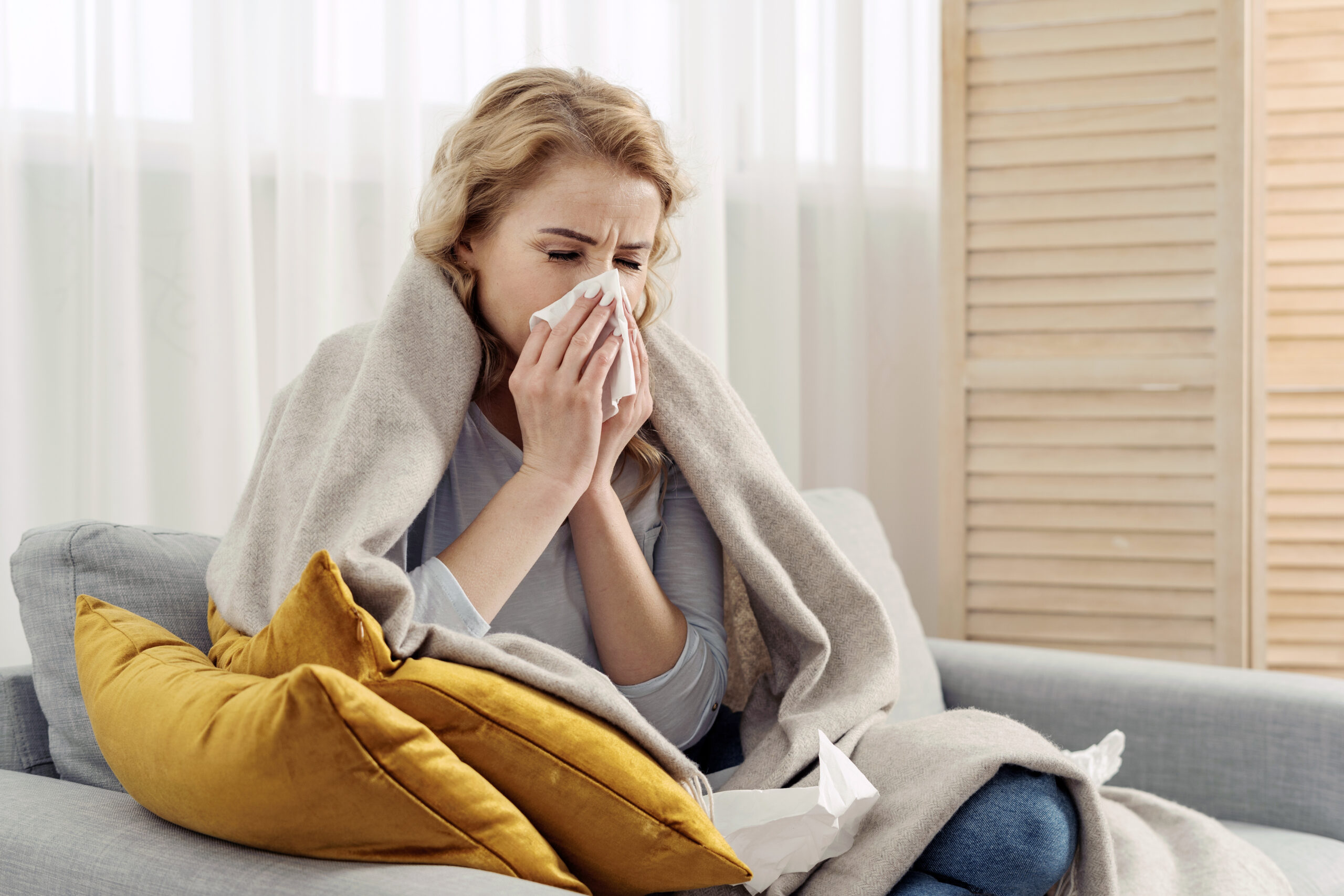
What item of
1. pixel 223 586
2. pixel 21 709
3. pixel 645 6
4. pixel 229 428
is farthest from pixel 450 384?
pixel 645 6

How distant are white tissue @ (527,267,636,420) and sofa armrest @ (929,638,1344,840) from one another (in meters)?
0.76

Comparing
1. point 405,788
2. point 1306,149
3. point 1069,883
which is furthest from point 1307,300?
point 405,788

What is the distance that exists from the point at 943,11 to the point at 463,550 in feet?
5.01

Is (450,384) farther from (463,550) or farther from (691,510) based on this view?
(691,510)

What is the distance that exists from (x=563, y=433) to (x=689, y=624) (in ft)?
0.88

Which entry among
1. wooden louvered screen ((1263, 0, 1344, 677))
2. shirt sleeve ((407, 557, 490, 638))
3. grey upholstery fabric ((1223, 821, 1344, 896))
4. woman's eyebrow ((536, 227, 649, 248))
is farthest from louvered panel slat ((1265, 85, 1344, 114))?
shirt sleeve ((407, 557, 490, 638))

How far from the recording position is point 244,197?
146 cm

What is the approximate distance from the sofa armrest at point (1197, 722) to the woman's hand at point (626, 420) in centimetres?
71

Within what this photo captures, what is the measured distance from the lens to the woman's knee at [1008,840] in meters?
0.80

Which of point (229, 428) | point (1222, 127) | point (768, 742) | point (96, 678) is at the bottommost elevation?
point (768, 742)

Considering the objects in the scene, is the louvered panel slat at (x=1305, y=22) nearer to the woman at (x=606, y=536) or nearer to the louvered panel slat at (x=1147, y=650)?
the louvered panel slat at (x=1147, y=650)

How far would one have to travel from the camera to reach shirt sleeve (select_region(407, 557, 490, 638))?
869 millimetres

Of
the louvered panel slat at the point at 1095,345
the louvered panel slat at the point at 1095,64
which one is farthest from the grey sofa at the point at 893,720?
the louvered panel slat at the point at 1095,64

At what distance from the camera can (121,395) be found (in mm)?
1398
